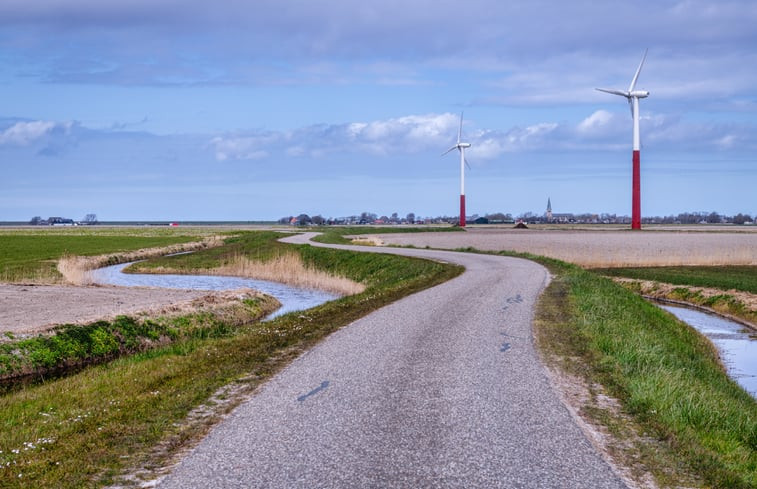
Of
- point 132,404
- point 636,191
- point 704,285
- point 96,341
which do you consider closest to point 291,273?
point 704,285

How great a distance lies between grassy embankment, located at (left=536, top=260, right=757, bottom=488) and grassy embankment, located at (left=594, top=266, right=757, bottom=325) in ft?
26.7

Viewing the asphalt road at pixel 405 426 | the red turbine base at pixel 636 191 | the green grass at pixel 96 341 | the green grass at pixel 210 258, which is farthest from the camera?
the red turbine base at pixel 636 191

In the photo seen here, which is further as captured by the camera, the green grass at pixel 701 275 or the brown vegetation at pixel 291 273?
the brown vegetation at pixel 291 273

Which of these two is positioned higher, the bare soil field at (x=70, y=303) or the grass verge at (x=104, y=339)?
the bare soil field at (x=70, y=303)

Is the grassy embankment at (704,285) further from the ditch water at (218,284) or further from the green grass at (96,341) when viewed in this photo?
the green grass at (96,341)

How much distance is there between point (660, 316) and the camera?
90.9 feet

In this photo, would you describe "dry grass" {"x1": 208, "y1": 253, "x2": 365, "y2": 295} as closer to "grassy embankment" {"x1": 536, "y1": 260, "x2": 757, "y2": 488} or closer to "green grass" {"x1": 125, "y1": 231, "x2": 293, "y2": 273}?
"green grass" {"x1": 125, "y1": 231, "x2": 293, "y2": 273}

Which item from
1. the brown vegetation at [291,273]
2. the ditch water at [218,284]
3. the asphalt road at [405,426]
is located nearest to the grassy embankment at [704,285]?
the brown vegetation at [291,273]

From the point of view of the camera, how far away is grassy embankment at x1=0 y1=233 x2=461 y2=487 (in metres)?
8.67

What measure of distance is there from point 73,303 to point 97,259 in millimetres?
38644

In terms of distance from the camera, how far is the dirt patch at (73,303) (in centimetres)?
2267

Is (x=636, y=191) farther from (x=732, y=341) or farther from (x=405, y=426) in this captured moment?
(x=405, y=426)

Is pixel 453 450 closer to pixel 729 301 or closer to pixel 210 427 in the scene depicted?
pixel 210 427

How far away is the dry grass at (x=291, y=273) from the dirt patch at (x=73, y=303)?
10.0 metres
